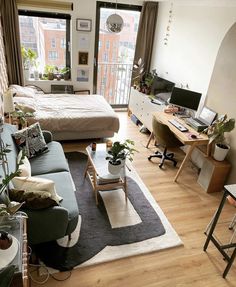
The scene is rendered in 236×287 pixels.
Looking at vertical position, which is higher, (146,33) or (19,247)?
(146,33)

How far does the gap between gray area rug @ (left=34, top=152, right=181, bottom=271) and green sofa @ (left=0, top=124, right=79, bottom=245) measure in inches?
9.1

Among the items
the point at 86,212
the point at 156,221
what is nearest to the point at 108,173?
the point at 86,212

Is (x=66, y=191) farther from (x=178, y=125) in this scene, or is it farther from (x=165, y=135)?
(x=178, y=125)

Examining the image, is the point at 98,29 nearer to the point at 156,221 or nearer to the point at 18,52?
the point at 18,52

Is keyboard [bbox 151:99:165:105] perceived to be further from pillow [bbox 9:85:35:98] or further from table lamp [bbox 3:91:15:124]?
table lamp [bbox 3:91:15:124]

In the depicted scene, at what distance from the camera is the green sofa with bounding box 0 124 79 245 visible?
6.86ft

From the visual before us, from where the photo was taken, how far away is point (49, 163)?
2.96m

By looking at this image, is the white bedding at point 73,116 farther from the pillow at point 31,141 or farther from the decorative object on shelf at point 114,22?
the decorative object on shelf at point 114,22

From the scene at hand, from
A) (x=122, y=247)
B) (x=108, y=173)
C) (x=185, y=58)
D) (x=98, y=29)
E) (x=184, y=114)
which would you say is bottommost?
(x=122, y=247)

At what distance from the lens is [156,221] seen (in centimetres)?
287

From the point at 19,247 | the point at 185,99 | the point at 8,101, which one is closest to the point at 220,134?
the point at 185,99

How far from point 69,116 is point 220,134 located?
2355 millimetres

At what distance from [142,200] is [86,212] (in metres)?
0.75

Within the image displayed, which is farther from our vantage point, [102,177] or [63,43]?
[63,43]
